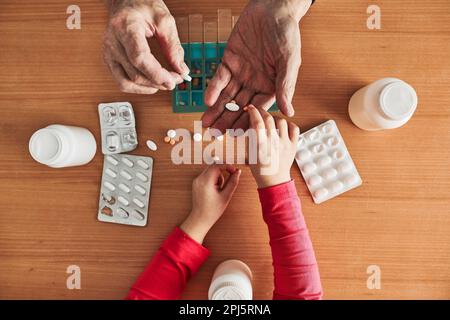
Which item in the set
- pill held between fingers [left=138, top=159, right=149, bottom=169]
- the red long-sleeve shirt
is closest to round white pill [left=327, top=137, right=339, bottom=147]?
the red long-sleeve shirt

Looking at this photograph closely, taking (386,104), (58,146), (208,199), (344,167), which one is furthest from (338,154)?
(58,146)

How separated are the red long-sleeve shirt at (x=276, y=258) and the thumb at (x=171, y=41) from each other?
0.89 ft

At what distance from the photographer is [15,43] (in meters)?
0.78

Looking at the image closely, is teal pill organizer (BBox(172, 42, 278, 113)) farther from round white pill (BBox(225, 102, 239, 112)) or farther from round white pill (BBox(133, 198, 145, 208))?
round white pill (BBox(133, 198, 145, 208))

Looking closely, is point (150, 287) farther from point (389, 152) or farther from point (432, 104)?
point (432, 104)

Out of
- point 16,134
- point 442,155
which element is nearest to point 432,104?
point 442,155

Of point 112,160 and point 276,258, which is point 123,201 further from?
point 276,258

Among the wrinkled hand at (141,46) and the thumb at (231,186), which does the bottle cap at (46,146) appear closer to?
the wrinkled hand at (141,46)

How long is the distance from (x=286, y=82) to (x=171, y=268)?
40 centimetres

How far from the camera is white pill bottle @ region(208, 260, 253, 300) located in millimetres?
642

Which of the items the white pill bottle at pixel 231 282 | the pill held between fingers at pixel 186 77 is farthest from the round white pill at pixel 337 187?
the pill held between fingers at pixel 186 77

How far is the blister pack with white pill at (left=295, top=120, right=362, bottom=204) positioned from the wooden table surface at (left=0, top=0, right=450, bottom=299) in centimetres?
2

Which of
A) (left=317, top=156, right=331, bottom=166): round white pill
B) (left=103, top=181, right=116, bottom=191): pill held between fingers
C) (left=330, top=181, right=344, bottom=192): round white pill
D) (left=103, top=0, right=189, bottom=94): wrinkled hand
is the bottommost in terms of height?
(left=330, top=181, right=344, bottom=192): round white pill

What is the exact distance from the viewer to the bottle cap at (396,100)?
654 mm
